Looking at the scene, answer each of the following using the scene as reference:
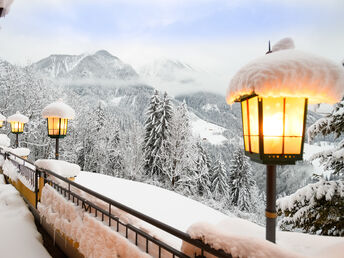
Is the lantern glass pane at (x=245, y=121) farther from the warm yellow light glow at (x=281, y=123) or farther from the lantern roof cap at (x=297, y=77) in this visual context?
the lantern roof cap at (x=297, y=77)

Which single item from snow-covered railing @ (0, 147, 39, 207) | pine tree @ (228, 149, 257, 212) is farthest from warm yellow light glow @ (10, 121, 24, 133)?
pine tree @ (228, 149, 257, 212)

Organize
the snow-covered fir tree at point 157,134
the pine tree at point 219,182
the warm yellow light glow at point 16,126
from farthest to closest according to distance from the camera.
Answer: the pine tree at point 219,182 < the snow-covered fir tree at point 157,134 < the warm yellow light glow at point 16,126

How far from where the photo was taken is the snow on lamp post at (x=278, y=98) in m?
1.65

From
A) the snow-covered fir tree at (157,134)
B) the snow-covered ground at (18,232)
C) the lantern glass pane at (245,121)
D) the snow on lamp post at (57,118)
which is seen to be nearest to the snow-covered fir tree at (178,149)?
the snow-covered fir tree at (157,134)

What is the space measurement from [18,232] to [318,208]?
641 centimetres

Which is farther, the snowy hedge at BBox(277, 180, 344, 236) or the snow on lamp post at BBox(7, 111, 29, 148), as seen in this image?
the snow on lamp post at BBox(7, 111, 29, 148)

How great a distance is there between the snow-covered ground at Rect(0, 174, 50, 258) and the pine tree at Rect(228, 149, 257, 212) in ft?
80.6

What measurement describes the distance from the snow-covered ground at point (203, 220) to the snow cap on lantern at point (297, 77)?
3.60 ft

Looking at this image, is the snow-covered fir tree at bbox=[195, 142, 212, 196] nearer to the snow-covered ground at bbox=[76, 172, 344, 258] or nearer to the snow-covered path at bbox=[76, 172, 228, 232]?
the snow-covered ground at bbox=[76, 172, 344, 258]

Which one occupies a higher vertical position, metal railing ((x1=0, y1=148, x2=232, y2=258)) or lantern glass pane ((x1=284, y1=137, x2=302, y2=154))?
lantern glass pane ((x1=284, y1=137, x2=302, y2=154))

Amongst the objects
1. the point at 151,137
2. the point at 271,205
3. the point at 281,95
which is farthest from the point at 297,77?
the point at 151,137

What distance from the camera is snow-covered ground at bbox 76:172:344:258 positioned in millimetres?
1640

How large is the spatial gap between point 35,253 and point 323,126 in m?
6.29

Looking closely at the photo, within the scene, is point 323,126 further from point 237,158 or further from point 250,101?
point 237,158
